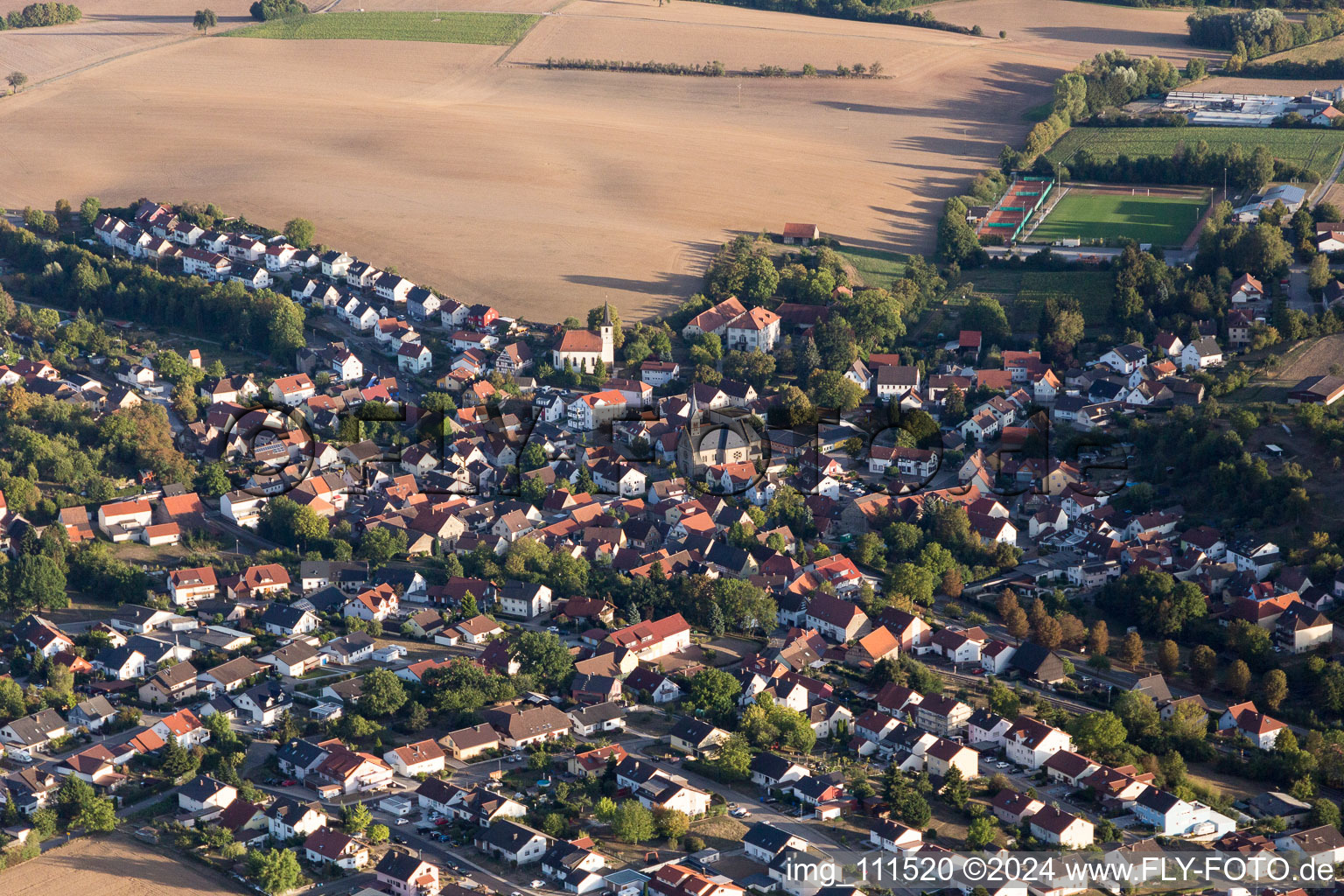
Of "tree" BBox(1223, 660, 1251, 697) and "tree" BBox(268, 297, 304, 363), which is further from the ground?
"tree" BBox(268, 297, 304, 363)

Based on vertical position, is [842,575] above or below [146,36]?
below

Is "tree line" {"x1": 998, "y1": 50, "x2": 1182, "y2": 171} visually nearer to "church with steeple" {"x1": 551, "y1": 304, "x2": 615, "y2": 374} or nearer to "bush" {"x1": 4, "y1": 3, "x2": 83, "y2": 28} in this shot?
"church with steeple" {"x1": 551, "y1": 304, "x2": 615, "y2": 374}

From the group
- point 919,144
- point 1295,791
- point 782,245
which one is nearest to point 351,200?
point 782,245

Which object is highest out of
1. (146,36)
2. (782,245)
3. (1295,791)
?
(146,36)

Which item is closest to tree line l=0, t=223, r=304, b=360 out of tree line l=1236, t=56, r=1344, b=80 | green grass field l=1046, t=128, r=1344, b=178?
green grass field l=1046, t=128, r=1344, b=178

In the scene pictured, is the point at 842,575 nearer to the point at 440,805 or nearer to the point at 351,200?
the point at 440,805

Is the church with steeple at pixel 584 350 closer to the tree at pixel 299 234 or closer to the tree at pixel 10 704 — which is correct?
the tree at pixel 299 234

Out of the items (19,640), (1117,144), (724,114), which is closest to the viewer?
(19,640)
